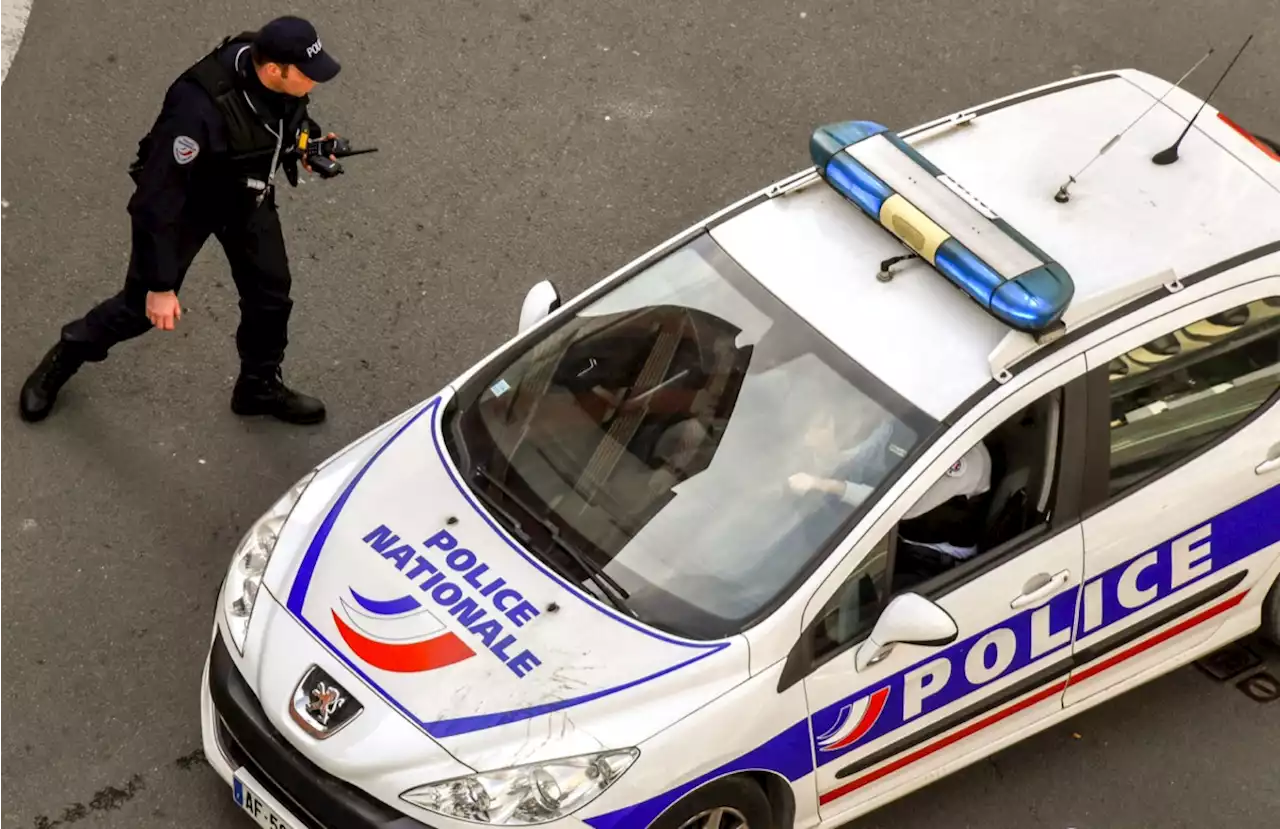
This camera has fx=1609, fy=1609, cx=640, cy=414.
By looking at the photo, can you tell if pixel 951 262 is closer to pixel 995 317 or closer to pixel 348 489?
pixel 995 317

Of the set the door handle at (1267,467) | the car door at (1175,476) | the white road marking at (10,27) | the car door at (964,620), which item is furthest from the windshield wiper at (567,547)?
the white road marking at (10,27)

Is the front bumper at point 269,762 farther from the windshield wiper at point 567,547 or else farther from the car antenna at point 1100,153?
the car antenna at point 1100,153

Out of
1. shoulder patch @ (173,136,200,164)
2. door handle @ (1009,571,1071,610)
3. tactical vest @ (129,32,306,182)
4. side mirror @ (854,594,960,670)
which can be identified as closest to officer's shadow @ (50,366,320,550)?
tactical vest @ (129,32,306,182)

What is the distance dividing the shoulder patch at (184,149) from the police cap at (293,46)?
13.7 inches

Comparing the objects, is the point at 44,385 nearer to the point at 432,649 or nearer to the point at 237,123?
the point at 237,123

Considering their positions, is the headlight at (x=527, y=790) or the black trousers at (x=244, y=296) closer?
the headlight at (x=527, y=790)

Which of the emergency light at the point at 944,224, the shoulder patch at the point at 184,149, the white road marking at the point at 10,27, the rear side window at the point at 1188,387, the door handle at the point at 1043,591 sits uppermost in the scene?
the emergency light at the point at 944,224

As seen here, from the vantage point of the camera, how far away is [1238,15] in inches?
328

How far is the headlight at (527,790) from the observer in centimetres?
390

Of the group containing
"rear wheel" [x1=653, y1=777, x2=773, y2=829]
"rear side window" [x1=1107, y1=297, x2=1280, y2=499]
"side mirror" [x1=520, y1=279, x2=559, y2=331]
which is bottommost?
"rear wheel" [x1=653, y1=777, x2=773, y2=829]

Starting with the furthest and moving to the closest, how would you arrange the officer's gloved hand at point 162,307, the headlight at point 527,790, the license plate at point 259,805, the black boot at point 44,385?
the black boot at point 44,385 → the officer's gloved hand at point 162,307 → the license plate at point 259,805 → the headlight at point 527,790

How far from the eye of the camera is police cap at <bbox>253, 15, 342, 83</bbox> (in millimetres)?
4953

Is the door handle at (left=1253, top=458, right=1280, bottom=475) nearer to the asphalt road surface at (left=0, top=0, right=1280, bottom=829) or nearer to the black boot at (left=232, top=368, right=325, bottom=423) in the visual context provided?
the asphalt road surface at (left=0, top=0, right=1280, bottom=829)

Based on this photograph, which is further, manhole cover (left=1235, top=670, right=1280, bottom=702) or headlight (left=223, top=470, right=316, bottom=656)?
manhole cover (left=1235, top=670, right=1280, bottom=702)
